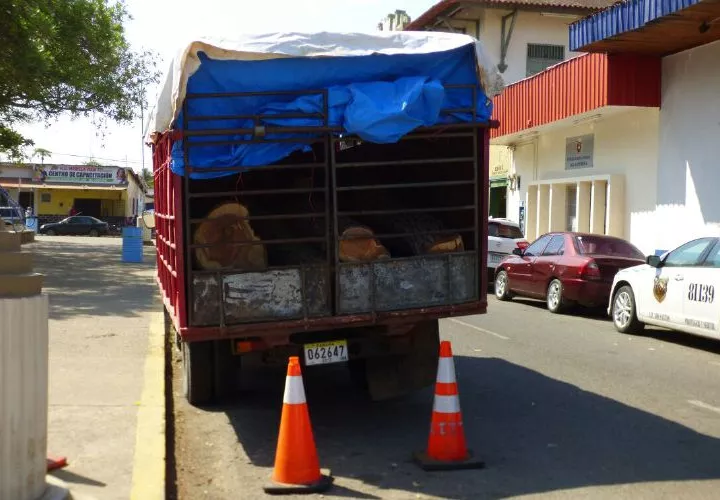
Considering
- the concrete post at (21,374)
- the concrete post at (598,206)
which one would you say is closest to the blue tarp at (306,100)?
the concrete post at (21,374)

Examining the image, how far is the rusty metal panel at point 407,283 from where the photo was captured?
619 cm

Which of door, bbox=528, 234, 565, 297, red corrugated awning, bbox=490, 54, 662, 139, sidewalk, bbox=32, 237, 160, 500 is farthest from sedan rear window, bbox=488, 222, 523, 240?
sidewalk, bbox=32, 237, 160, 500

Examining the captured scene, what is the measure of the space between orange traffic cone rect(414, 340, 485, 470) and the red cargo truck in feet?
2.83

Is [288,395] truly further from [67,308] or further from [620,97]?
[620,97]

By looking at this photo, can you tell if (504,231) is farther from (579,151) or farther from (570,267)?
(570,267)

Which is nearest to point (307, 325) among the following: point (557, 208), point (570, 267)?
point (570, 267)

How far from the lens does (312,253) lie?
649 centimetres

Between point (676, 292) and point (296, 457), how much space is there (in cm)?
749

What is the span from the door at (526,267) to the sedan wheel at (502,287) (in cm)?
26

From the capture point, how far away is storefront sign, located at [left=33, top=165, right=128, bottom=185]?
59.6 m

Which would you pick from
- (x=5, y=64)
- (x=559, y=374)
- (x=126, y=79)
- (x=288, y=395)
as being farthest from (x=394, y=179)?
(x=126, y=79)

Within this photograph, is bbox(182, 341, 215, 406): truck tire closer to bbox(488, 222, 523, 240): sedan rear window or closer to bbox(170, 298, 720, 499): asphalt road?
bbox(170, 298, 720, 499): asphalt road

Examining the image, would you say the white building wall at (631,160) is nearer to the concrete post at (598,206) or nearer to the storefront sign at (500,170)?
the concrete post at (598,206)

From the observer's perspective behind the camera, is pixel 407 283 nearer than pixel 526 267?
Yes
